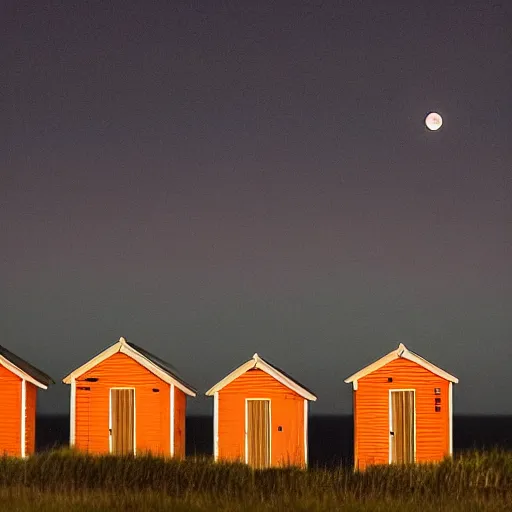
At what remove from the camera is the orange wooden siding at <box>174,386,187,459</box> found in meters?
30.9

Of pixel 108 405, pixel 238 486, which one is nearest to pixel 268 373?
pixel 108 405

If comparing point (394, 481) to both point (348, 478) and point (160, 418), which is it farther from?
point (160, 418)

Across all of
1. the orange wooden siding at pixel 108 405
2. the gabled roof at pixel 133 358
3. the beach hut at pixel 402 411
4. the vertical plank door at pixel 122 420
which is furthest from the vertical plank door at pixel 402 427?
the vertical plank door at pixel 122 420

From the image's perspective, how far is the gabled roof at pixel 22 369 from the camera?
31.1m

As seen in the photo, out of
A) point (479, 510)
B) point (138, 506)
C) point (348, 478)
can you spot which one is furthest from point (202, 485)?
point (479, 510)

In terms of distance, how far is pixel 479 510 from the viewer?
2092 cm

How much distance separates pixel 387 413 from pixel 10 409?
9780 millimetres

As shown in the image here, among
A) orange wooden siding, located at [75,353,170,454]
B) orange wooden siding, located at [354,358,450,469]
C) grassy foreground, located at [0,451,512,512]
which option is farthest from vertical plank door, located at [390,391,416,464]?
orange wooden siding, located at [75,353,170,454]

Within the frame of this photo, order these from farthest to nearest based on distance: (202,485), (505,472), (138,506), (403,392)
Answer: (403,392), (505,472), (202,485), (138,506)

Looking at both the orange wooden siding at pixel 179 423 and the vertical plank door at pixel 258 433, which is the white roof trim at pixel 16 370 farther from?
the vertical plank door at pixel 258 433

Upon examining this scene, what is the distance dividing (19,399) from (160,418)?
148 inches

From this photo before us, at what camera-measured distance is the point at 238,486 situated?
82.6 ft

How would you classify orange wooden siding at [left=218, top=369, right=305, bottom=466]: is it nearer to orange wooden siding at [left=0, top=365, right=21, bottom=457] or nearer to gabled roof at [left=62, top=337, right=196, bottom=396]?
gabled roof at [left=62, top=337, right=196, bottom=396]

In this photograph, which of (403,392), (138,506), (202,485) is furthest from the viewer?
(403,392)
